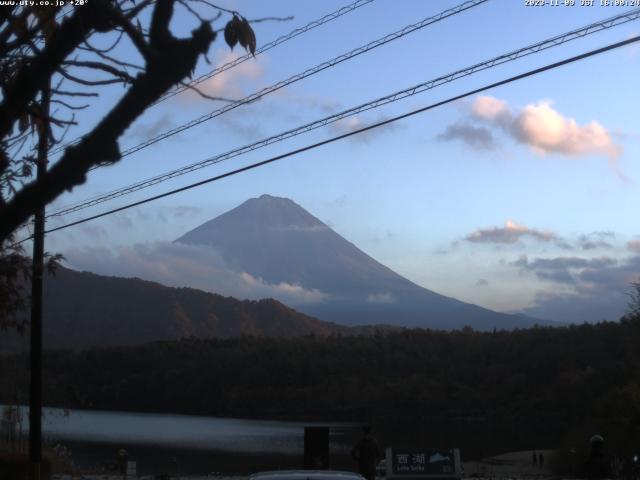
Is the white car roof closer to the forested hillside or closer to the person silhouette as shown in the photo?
the person silhouette

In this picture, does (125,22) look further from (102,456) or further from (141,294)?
(141,294)

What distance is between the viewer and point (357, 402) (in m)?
96.2

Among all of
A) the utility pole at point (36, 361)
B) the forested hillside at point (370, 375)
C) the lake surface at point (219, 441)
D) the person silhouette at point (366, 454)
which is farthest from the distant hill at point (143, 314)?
the person silhouette at point (366, 454)

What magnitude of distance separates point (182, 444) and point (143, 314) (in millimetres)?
100869

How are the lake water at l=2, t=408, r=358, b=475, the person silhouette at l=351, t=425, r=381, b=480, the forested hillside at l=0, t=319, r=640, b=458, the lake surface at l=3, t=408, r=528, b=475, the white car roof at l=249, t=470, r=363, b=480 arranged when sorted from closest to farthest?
the white car roof at l=249, t=470, r=363, b=480 → the person silhouette at l=351, t=425, r=381, b=480 → the lake water at l=2, t=408, r=358, b=475 → the lake surface at l=3, t=408, r=528, b=475 → the forested hillside at l=0, t=319, r=640, b=458

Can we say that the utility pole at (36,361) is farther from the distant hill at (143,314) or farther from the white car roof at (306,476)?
the distant hill at (143,314)

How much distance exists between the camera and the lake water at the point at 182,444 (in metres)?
40.4

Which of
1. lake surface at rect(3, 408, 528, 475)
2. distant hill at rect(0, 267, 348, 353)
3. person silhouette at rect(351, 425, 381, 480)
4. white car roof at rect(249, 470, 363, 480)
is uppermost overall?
distant hill at rect(0, 267, 348, 353)

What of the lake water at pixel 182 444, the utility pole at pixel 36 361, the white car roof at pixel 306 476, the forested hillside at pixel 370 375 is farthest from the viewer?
the forested hillside at pixel 370 375

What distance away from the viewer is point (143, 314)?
156 meters

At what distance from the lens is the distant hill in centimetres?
14475

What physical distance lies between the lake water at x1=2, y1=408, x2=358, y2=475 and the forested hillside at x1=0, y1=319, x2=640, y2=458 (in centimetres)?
1138

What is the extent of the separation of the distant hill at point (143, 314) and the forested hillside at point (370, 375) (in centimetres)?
2981

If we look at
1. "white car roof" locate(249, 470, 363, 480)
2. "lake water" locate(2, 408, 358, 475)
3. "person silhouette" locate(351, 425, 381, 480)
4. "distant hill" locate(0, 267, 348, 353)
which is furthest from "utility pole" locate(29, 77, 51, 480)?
"distant hill" locate(0, 267, 348, 353)
